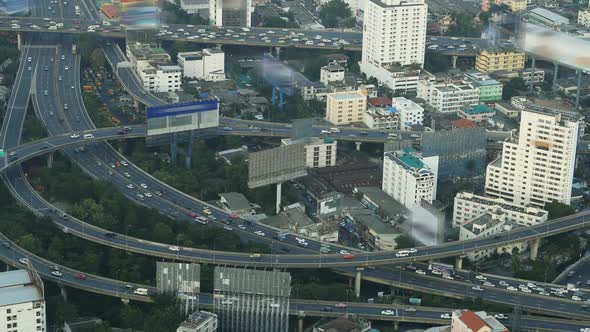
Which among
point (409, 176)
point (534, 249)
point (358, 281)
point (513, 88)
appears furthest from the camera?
point (513, 88)

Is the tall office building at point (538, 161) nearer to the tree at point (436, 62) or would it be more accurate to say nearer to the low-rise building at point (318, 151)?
the low-rise building at point (318, 151)

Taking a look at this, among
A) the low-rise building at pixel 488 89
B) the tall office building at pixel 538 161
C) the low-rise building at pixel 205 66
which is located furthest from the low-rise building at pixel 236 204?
the low-rise building at pixel 488 89

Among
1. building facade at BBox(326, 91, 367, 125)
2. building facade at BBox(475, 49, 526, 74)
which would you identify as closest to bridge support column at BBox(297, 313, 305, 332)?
building facade at BBox(326, 91, 367, 125)

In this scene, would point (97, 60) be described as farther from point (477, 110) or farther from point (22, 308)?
point (22, 308)

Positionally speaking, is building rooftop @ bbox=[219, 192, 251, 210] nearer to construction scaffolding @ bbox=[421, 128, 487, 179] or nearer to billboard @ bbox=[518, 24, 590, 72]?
construction scaffolding @ bbox=[421, 128, 487, 179]

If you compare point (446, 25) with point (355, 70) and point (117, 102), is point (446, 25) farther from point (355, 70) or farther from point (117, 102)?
point (117, 102)

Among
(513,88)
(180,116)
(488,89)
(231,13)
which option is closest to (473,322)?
(180,116)

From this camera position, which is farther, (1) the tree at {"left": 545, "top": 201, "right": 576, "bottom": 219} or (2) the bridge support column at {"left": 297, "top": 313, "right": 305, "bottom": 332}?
(1) the tree at {"left": 545, "top": 201, "right": 576, "bottom": 219}
